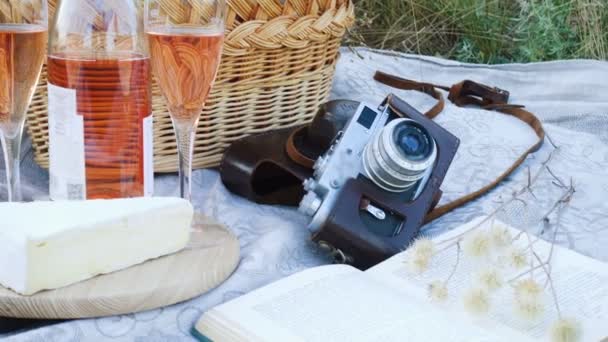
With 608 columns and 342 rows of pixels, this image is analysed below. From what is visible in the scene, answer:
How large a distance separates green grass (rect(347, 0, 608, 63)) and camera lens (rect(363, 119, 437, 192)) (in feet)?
3.87

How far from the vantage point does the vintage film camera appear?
32.4 inches

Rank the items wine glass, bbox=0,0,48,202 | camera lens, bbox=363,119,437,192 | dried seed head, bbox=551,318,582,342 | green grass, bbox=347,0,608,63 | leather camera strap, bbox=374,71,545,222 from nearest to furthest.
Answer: dried seed head, bbox=551,318,582,342, wine glass, bbox=0,0,48,202, camera lens, bbox=363,119,437,192, leather camera strap, bbox=374,71,545,222, green grass, bbox=347,0,608,63

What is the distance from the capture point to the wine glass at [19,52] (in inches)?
28.8

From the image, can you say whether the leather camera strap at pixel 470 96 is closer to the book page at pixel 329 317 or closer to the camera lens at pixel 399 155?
the camera lens at pixel 399 155

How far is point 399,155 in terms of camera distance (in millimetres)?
833

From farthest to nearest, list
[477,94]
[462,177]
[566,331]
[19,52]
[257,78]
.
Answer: [477,94]
[462,177]
[257,78]
[19,52]
[566,331]

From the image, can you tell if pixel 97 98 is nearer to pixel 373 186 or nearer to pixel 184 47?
pixel 184 47

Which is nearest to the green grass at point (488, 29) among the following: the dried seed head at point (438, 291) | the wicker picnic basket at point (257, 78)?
the wicker picnic basket at point (257, 78)

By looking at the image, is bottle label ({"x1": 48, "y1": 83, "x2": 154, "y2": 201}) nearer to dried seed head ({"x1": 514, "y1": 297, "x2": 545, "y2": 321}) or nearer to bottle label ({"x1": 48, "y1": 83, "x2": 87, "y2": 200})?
bottle label ({"x1": 48, "y1": 83, "x2": 87, "y2": 200})

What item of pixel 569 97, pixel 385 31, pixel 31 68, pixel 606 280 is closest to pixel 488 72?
pixel 569 97

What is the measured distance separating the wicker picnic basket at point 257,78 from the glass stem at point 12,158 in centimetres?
16

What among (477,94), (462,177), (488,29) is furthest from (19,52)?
(488,29)

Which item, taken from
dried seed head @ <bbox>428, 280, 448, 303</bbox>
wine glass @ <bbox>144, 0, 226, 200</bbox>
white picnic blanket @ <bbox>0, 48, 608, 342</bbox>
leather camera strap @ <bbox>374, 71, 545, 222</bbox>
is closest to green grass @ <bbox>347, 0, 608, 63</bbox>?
white picnic blanket @ <bbox>0, 48, 608, 342</bbox>

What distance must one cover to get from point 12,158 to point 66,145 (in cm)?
6
